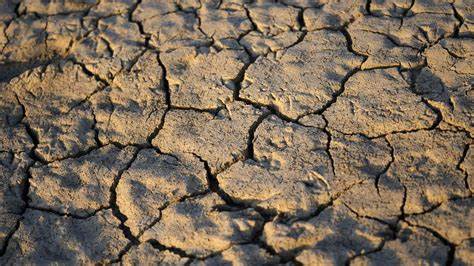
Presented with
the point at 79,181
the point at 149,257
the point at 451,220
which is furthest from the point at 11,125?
the point at 451,220

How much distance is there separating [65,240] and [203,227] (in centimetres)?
75

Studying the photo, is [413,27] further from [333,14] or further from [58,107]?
[58,107]

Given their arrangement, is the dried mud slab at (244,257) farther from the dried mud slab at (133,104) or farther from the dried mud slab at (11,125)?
the dried mud slab at (11,125)

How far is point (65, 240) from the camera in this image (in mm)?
2439

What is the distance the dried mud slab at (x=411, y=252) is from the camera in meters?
2.06

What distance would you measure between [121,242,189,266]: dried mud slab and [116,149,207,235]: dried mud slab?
105 mm

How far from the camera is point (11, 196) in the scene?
265cm

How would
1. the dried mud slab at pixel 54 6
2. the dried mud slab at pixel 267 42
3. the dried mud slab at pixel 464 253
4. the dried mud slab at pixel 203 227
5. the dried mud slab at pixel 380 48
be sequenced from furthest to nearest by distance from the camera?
the dried mud slab at pixel 54 6
the dried mud slab at pixel 267 42
the dried mud slab at pixel 380 48
the dried mud slab at pixel 203 227
the dried mud slab at pixel 464 253

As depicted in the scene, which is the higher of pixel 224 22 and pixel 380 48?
pixel 380 48

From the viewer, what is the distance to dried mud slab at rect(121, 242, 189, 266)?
2.27 metres

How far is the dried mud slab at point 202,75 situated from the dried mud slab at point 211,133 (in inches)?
3.7

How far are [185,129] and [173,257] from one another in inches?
32.1

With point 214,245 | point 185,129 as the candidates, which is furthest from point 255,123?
point 214,245

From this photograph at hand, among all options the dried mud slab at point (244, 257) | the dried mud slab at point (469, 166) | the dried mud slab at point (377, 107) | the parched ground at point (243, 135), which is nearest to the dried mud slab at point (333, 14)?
the parched ground at point (243, 135)
